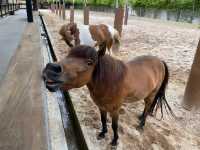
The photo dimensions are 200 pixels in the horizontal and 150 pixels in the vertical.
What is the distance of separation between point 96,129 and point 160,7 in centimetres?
2088

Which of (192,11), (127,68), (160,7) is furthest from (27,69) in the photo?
(160,7)

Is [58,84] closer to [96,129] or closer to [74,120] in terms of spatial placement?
[96,129]

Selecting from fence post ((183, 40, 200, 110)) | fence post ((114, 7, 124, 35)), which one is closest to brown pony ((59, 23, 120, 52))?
fence post ((114, 7, 124, 35))

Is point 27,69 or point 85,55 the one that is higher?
point 85,55

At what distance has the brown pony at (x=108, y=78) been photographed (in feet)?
3.92

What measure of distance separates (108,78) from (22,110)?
2.46ft

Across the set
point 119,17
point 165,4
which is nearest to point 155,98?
point 119,17

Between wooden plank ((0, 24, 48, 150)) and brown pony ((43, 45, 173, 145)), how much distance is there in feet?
1.45

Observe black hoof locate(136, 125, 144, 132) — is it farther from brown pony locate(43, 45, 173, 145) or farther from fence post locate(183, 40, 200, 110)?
fence post locate(183, 40, 200, 110)

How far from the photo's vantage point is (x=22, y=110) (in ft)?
5.93

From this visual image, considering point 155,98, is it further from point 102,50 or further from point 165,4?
point 165,4

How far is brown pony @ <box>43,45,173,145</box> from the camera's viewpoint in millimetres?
1193

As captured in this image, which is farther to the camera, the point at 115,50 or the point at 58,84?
the point at 115,50

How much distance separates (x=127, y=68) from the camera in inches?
69.2
